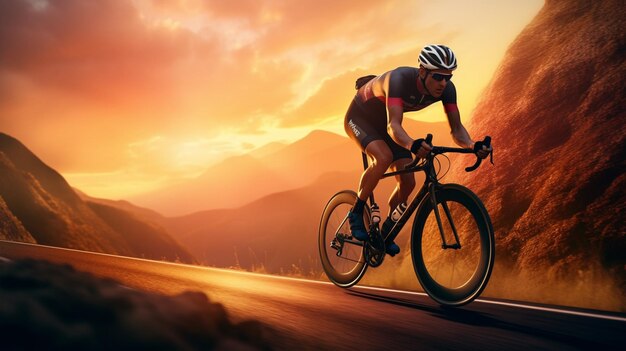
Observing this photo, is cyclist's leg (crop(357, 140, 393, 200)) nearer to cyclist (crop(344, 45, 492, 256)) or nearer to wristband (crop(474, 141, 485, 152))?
cyclist (crop(344, 45, 492, 256))

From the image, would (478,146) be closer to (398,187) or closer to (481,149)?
(481,149)

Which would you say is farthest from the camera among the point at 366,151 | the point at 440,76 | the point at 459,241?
the point at 366,151

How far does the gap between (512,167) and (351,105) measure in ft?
15.4

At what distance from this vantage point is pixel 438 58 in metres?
5.31

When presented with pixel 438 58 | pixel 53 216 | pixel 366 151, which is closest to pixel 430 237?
pixel 366 151

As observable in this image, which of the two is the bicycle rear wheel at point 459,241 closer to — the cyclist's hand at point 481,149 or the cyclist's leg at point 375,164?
the cyclist's hand at point 481,149

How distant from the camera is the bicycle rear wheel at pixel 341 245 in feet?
22.2

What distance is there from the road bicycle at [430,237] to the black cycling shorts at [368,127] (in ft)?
1.42

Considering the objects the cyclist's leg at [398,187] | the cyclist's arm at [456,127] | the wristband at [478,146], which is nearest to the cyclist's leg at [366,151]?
the cyclist's leg at [398,187]

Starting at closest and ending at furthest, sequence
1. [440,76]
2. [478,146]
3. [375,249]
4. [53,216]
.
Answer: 1. [478,146]
2. [440,76]
3. [375,249]
4. [53,216]

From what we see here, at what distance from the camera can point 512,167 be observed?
34.0 feet

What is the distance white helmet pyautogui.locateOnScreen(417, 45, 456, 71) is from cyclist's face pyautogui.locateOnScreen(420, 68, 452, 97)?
9 cm

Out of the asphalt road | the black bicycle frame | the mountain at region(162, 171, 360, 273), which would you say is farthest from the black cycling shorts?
the mountain at region(162, 171, 360, 273)

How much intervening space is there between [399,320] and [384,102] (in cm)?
296
